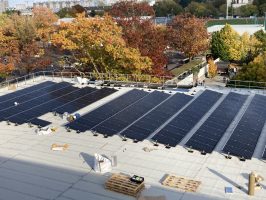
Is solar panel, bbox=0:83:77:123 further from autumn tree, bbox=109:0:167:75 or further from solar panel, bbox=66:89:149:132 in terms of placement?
autumn tree, bbox=109:0:167:75

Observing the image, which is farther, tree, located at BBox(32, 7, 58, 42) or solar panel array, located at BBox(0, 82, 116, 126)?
tree, located at BBox(32, 7, 58, 42)

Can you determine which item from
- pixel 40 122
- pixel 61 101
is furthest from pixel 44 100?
pixel 40 122

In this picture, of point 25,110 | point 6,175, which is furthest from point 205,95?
point 6,175

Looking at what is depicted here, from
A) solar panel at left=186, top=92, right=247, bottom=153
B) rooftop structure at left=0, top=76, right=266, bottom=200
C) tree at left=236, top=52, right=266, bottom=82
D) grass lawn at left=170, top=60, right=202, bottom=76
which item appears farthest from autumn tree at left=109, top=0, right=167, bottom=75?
solar panel at left=186, top=92, right=247, bottom=153

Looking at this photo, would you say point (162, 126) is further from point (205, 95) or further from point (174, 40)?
point (174, 40)

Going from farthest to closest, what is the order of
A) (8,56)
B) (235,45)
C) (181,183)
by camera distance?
(235,45)
(8,56)
(181,183)

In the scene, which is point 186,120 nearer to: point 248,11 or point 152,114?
point 152,114
